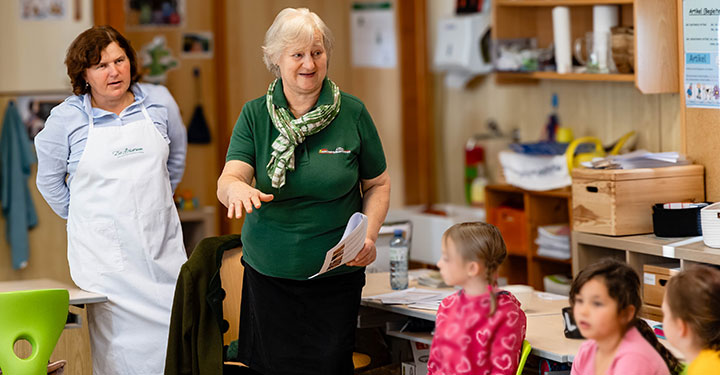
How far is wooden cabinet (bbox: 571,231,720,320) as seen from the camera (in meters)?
3.48

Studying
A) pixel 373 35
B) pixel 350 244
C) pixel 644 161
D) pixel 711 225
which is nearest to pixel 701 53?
pixel 644 161

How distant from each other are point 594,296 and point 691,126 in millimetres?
1803

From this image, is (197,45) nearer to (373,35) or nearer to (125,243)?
(373,35)

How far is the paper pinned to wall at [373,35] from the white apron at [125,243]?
3.22 meters

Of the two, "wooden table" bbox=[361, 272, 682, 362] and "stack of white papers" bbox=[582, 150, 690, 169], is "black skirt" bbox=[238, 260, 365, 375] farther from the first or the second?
"stack of white papers" bbox=[582, 150, 690, 169]

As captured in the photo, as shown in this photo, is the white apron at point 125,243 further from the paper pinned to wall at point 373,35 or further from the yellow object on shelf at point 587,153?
the paper pinned to wall at point 373,35

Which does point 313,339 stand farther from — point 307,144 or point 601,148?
point 601,148

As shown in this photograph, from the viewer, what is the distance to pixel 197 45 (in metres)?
6.25

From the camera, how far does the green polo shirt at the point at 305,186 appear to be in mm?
3059

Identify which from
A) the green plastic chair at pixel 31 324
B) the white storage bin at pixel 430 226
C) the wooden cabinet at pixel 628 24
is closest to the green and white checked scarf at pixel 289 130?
the green plastic chair at pixel 31 324

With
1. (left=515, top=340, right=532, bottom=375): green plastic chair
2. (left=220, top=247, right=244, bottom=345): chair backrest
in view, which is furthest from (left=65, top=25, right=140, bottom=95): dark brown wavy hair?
(left=515, top=340, right=532, bottom=375): green plastic chair

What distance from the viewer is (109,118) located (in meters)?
3.49

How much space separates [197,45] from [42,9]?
39.5 inches

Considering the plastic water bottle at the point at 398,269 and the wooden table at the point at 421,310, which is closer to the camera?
the wooden table at the point at 421,310
